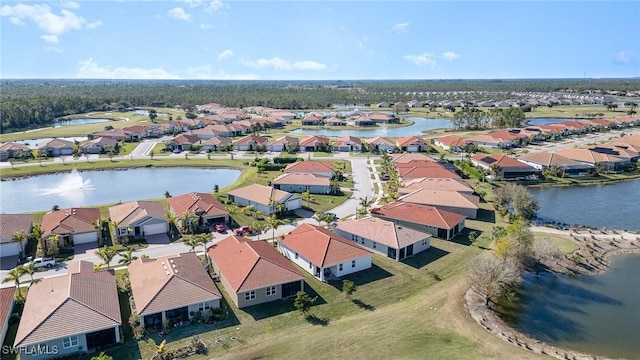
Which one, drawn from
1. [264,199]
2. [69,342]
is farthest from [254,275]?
[264,199]

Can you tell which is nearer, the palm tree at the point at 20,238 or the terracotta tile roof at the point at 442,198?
the palm tree at the point at 20,238

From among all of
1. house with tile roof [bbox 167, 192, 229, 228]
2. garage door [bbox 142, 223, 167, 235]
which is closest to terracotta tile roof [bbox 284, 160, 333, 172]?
house with tile roof [bbox 167, 192, 229, 228]

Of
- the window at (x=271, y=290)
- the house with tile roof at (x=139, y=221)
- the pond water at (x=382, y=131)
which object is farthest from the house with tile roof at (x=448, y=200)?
the pond water at (x=382, y=131)

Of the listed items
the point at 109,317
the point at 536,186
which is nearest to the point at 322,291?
the point at 109,317

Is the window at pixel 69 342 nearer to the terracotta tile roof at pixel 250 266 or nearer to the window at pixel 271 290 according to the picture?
Result: the terracotta tile roof at pixel 250 266

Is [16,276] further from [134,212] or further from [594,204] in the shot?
[594,204]

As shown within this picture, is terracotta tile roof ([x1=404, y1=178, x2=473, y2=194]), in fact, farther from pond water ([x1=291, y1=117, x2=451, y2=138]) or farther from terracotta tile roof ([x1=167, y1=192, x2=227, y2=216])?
pond water ([x1=291, y1=117, x2=451, y2=138])
